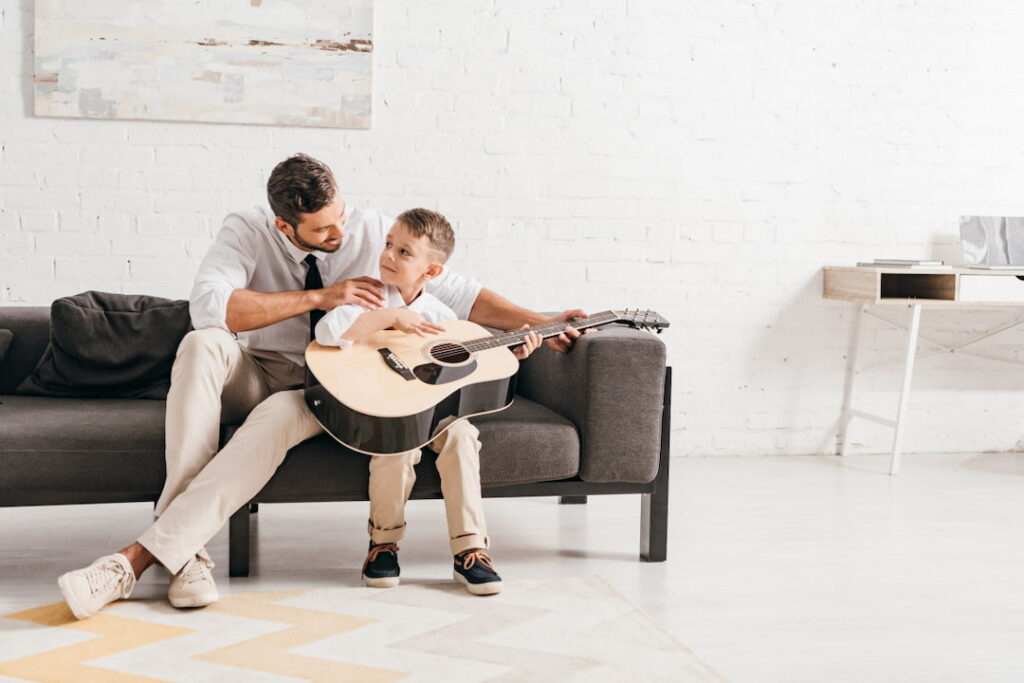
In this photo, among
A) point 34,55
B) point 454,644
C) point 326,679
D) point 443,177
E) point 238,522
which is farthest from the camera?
point 443,177

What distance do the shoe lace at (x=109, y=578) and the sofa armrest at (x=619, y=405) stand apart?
3.43 feet

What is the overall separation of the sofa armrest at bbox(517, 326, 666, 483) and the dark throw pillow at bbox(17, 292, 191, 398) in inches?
44.1

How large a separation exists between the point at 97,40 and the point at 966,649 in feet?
10.1

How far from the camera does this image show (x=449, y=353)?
2.54 metres

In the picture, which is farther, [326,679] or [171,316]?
[171,316]

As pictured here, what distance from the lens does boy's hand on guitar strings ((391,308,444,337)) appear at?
2.54m

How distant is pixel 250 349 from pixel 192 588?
0.66m

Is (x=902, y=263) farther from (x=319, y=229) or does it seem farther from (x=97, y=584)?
(x=97, y=584)

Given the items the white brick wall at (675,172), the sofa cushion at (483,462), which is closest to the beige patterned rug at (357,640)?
the sofa cushion at (483,462)

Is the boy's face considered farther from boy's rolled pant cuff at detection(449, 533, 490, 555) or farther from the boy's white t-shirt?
boy's rolled pant cuff at detection(449, 533, 490, 555)

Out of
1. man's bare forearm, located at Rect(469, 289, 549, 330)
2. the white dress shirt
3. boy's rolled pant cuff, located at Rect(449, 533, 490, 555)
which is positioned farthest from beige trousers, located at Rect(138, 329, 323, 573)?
man's bare forearm, located at Rect(469, 289, 549, 330)

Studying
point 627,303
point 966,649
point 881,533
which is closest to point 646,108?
point 627,303

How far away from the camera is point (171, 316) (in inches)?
116

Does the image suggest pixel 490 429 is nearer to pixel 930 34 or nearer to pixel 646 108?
pixel 646 108
